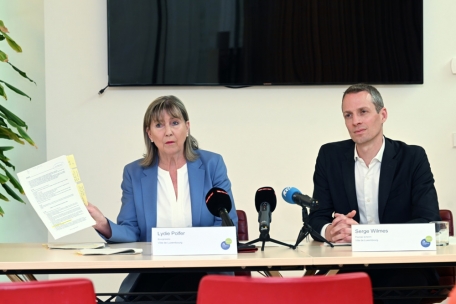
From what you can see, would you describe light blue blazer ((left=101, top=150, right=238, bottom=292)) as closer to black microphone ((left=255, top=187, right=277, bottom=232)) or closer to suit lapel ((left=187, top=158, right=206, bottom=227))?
suit lapel ((left=187, top=158, right=206, bottom=227))

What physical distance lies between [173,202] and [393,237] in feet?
3.96

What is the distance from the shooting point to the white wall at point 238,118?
484cm

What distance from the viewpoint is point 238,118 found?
16.0 feet

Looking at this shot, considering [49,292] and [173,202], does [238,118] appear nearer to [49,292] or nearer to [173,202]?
[173,202]

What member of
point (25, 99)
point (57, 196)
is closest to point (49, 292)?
point (57, 196)

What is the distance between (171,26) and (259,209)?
7.84 ft

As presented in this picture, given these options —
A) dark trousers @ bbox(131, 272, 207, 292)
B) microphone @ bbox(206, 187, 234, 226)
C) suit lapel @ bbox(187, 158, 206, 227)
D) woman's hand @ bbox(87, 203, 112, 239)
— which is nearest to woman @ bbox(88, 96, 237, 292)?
suit lapel @ bbox(187, 158, 206, 227)

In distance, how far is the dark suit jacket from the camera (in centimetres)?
327

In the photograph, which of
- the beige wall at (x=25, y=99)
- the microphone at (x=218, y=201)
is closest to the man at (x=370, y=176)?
the microphone at (x=218, y=201)

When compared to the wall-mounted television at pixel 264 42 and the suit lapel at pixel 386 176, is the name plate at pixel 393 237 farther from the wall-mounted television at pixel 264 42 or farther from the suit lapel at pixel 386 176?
the wall-mounted television at pixel 264 42

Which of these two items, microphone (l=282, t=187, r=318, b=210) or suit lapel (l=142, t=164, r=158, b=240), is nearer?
microphone (l=282, t=187, r=318, b=210)

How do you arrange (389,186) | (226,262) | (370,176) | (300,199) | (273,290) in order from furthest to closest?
(370,176)
(389,186)
(300,199)
(226,262)
(273,290)

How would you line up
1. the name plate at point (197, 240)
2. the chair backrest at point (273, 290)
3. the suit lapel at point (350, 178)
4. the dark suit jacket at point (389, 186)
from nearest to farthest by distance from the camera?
the chair backrest at point (273, 290) → the name plate at point (197, 240) → the dark suit jacket at point (389, 186) → the suit lapel at point (350, 178)

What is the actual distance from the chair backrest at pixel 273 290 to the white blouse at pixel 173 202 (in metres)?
1.52
